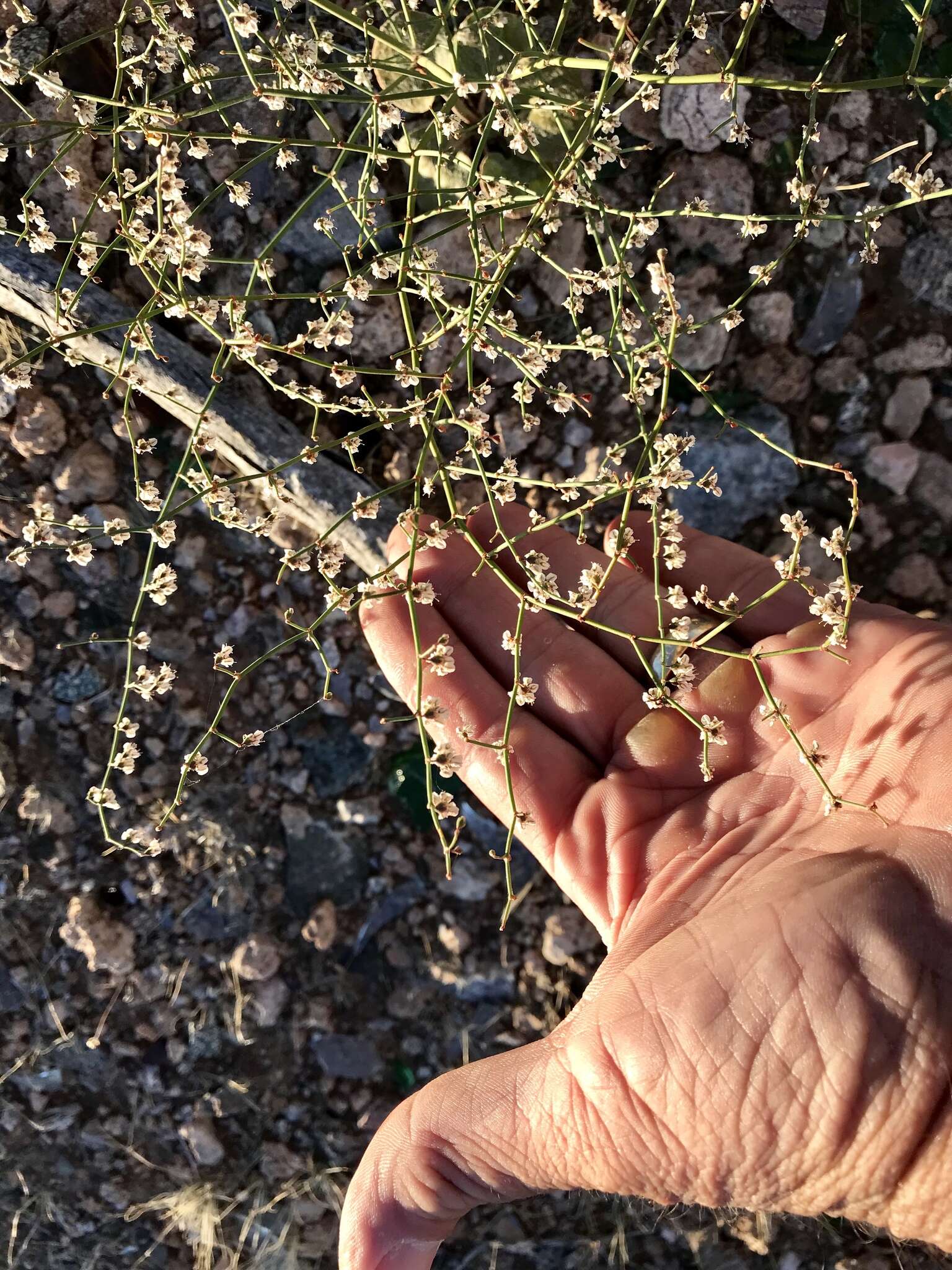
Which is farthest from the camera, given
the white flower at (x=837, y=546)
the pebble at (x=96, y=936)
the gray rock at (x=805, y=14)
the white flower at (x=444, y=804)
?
the pebble at (x=96, y=936)

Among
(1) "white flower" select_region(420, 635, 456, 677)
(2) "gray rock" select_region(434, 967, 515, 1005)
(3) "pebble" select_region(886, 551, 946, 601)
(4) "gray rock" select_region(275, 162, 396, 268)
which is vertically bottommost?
(2) "gray rock" select_region(434, 967, 515, 1005)

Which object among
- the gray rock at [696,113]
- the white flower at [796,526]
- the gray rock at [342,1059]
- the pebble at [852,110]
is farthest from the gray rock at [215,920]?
the pebble at [852,110]

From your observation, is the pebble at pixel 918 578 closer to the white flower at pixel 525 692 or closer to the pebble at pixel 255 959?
the white flower at pixel 525 692

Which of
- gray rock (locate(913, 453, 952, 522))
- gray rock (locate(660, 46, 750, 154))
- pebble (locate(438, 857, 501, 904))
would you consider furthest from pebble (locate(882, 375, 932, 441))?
pebble (locate(438, 857, 501, 904))

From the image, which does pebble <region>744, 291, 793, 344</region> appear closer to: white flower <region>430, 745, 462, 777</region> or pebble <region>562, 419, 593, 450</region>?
pebble <region>562, 419, 593, 450</region>

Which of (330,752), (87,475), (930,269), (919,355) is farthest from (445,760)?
(930,269)

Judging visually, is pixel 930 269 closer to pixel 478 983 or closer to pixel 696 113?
pixel 696 113
